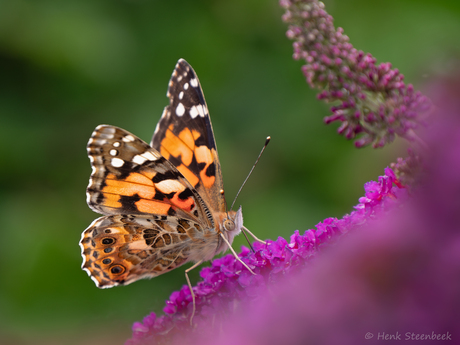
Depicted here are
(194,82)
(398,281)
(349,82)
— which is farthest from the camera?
(194,82)

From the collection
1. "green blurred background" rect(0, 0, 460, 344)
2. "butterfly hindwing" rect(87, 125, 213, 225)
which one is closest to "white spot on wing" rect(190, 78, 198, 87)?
"butterfly hindwing" rect(87, 125, 213, 225)

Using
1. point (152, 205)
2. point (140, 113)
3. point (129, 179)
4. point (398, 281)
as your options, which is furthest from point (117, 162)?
point (398, 281)

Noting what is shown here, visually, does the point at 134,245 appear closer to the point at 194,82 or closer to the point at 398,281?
the point at 194,82

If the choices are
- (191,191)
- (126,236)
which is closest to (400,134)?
(191,191)

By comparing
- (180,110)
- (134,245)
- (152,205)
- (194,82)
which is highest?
(194,82)

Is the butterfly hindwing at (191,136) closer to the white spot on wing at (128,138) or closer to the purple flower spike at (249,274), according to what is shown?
the white spot on wing at (128,138)

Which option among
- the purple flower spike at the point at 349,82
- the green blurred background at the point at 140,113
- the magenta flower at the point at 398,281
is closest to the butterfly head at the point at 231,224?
the purple flower spike at the point at 349,82
